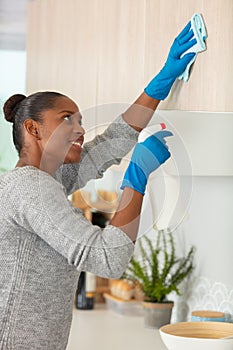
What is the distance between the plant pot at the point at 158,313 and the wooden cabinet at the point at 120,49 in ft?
2.25

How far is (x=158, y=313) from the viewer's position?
8.60ft

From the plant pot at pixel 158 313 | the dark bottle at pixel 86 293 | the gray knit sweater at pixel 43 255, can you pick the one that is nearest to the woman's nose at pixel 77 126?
the gray knit sweater at pixel 43 255

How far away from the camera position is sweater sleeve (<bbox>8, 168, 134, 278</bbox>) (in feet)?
5.57

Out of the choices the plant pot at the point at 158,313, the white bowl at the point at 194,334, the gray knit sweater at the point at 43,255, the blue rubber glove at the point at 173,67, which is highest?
the blue rubber glove at the point at 173,67

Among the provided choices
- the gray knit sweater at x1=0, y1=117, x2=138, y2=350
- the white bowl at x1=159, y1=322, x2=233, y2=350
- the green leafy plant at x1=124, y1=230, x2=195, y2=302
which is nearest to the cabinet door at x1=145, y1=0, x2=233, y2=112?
the gray knit sweater at x1=0, y1=117, x2=138, y2=350

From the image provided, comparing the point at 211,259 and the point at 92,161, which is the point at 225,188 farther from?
the point at 92,161

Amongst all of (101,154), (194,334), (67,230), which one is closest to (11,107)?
(101,154)

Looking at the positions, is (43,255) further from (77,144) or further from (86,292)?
(86,292)

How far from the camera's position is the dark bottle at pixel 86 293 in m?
3.05

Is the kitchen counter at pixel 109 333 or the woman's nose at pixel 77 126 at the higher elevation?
the woman's nose at pixel 77 126

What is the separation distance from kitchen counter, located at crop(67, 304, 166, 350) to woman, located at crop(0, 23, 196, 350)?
517 millimetres

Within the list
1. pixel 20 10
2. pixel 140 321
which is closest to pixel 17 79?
pixel 20 10

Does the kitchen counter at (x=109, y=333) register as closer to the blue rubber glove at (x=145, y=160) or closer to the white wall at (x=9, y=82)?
the blue rubber glove at (x=145, y=160)

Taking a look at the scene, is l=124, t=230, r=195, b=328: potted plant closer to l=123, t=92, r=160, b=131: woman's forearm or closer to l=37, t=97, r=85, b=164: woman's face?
l=123, t=92, r=160, b=131: woman's forearm
